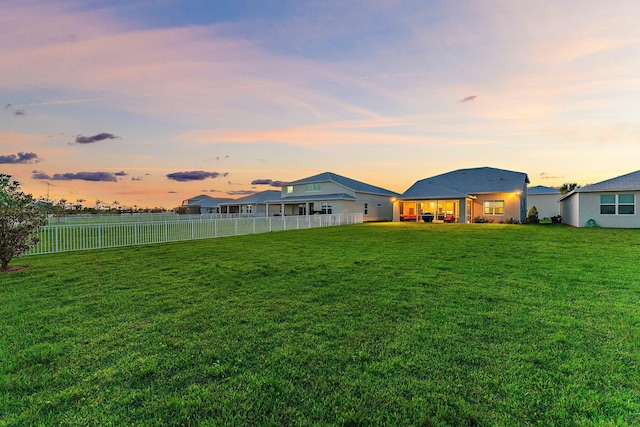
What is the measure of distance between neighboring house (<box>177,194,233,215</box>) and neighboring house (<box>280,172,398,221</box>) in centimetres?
1813

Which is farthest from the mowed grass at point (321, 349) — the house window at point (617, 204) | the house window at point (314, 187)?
the house window at point (314, 187)

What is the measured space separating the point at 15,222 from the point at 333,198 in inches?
957

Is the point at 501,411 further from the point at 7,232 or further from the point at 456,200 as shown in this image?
the point at 456,200

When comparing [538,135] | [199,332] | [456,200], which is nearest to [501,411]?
[199,332]

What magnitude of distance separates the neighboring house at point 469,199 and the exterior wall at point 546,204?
9447 millimetres

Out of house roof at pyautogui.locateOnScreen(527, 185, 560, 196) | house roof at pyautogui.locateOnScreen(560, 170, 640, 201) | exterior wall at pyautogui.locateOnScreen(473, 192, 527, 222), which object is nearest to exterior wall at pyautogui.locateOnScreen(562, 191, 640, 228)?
house roof at pyautogui.locateOnScreen(560, 170, 640, 201)

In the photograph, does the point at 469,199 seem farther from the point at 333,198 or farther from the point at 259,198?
the point at 259,198

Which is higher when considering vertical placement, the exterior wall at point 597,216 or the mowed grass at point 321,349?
the exterior wall at point 597,216

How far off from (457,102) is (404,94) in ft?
9.60

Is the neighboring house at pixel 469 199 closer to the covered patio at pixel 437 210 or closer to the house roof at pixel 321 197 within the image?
the covered patio at pixel 437 210

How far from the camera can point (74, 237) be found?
11.6m

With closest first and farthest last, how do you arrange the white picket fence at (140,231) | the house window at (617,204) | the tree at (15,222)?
the tree at (15,222) → the white picket fence at (140,231) → the house window at (617,204)

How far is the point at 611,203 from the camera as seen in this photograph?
19.0m

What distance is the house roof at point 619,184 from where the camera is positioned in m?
18.2
